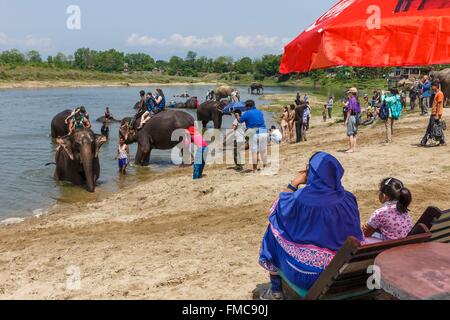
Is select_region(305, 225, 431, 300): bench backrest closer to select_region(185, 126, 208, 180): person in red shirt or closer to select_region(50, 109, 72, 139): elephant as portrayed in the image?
select_region(185, 126, 208, 180): person in red shirt

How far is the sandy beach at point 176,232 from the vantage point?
19.6ft

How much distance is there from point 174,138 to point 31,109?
30069mm

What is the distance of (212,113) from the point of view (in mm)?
27297

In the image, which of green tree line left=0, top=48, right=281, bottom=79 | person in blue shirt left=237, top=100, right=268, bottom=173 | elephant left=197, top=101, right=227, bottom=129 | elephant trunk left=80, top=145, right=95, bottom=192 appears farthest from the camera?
green tree line left=0, top=48, right=281, bottom=79

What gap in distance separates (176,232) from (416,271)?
17.2ft

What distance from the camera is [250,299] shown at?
17.4 ft

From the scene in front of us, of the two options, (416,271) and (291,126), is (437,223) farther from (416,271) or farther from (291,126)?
(291,126)

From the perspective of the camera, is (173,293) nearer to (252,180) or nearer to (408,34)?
(408,34)

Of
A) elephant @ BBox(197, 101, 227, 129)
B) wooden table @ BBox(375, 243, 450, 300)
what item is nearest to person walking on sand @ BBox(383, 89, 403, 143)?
wooden table @ BBox(375, 243, 450, 300)

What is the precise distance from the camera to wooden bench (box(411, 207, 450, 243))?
4.37 m

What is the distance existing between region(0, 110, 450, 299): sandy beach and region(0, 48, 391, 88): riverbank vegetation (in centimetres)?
3632

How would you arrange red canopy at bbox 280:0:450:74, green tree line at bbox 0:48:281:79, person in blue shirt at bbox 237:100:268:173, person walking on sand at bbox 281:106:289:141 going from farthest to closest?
A: green tree line at bbox 0:48:281:79 < person walking on sand at bbox 281:106:289:141 < person in blue shirt at bbox 237:100:268:173 < red canopy at bbox 280:0:450:74

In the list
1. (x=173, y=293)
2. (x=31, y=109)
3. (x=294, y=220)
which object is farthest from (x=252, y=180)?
(x=31, y=109)

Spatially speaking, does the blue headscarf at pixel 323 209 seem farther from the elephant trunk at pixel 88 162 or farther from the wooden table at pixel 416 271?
the elephant trunk at pixel 88 162
